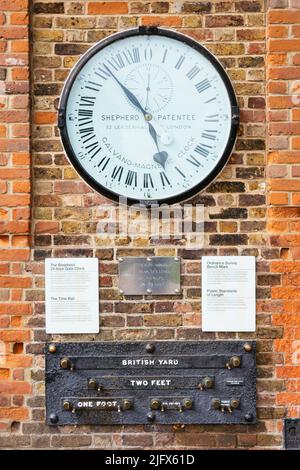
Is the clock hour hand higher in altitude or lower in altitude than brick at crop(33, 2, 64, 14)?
lower

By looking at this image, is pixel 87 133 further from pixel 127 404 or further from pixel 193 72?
pixel 127 404

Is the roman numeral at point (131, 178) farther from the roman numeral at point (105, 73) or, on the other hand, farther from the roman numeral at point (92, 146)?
the roman numeral at point (105, 73)

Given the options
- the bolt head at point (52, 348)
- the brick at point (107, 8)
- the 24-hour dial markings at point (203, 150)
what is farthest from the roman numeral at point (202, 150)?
the bolt head at point (52, 348)

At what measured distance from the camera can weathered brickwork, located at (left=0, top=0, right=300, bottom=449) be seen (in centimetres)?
402

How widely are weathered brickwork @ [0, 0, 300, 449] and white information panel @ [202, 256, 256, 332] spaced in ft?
0.16

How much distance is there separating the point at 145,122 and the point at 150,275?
2.72 feet

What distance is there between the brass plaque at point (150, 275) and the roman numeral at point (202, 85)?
3.02 ft

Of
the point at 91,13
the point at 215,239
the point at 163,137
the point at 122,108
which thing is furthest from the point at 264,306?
the point at 91,13

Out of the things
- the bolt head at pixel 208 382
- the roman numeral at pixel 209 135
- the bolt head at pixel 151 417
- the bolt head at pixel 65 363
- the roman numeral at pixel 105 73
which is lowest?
the bolt head at pixel 151 417

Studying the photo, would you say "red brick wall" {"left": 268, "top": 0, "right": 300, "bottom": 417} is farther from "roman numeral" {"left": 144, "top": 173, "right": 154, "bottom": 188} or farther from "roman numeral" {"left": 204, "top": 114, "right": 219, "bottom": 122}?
"roman numeral" {"left": 144, "top": 173, "right": 154, "bottom": 188}

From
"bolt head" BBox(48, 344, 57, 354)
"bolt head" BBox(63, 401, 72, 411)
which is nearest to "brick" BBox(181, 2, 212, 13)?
"bolt head" BBox(48, 344, 57, 354)

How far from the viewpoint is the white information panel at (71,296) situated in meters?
4.04

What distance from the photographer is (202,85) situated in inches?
159

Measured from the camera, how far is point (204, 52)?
13.2 ft
